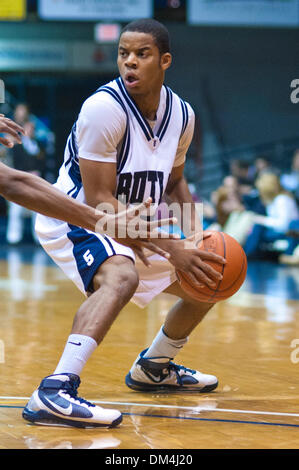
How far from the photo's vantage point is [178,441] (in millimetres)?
3053

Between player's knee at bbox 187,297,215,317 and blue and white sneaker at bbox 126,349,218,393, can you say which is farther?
blue and white sneaker at bbox 126,349,218,393

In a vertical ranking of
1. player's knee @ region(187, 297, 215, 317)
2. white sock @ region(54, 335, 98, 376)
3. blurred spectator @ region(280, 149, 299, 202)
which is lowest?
white sock @ region(54, 335, 98, 376)

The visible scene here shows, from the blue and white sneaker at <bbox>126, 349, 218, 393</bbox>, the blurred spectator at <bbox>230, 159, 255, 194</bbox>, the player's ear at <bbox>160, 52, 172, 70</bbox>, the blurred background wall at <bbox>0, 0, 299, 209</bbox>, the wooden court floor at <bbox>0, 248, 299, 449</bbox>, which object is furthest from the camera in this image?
the blurred background wall at <bbox>0, 0, 299, 209</bbox>

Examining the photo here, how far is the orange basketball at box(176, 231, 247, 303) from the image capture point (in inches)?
143

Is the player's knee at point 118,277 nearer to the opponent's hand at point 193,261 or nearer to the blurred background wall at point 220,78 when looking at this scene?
the opponent's hand at point 193,261

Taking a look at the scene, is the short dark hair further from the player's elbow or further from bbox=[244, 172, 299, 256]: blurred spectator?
bbox=[244, 172, 299, 256]: blurred spectator

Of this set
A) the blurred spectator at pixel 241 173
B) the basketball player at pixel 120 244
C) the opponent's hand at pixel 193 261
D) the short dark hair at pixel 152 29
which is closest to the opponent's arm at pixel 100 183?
the basketball player at pixel 120 244

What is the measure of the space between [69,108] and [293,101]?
5.04 m

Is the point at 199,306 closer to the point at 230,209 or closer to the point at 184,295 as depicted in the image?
the point at 184,295

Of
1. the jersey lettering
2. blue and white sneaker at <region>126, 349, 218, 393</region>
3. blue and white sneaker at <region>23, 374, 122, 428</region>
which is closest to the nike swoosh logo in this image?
blue and white sneaker at <region>23, 374, 122, 428</region>

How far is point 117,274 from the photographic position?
346cm

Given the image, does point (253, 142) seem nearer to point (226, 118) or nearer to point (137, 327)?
point (226, 118)

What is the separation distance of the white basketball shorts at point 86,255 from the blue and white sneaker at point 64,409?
1.57 ft

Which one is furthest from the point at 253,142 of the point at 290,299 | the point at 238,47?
the point at 290,299
